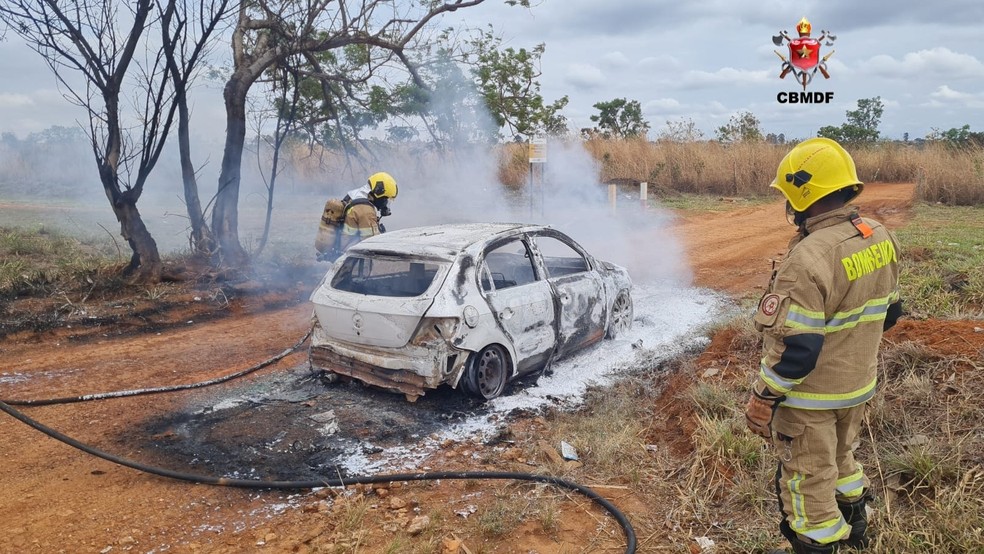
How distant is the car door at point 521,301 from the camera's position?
218 inches

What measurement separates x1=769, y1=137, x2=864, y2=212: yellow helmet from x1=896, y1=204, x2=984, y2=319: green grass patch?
13.0ft

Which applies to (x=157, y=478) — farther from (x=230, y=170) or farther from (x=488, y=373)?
(x=230, y=170)

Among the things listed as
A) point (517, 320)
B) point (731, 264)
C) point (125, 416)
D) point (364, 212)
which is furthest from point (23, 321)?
point (731, 264)

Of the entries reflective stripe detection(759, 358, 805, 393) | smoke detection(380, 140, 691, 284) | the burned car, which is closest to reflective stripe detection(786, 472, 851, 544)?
reflective stripe detection(759, 358, 805, 393)

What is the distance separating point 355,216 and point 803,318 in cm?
637

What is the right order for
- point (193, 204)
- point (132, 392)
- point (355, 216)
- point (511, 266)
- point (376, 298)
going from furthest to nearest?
point (193, 204), point (355, 216), point (511, 266), point (132, 392), point (376, 298)

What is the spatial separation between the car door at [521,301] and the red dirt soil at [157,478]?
77 cm

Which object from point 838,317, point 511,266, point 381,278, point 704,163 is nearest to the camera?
point 838,317

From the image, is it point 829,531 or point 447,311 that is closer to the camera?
point 829,531

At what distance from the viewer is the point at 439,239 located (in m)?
5.74

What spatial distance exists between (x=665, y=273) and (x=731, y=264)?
4.41 ft

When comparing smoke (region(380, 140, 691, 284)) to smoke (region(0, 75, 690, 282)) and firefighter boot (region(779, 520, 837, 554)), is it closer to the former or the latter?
smoke (region(0, 75, 690, 282))

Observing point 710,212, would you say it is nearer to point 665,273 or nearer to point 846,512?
point 665,273

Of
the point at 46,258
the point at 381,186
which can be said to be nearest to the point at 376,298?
the point at 381,186
